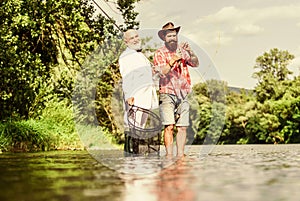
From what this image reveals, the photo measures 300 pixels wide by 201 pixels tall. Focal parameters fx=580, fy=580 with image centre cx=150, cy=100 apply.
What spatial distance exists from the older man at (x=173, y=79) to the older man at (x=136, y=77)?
172mm

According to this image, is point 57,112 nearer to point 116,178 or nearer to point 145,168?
point 145,168

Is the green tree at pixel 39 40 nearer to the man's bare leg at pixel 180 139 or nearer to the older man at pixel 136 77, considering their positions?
the older man at pixel 136 77

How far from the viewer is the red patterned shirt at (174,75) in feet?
27.6

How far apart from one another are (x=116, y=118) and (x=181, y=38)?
2.12m

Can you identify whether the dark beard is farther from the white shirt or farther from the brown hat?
the white shirt

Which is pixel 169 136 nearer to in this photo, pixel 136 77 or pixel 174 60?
pixel 136 77

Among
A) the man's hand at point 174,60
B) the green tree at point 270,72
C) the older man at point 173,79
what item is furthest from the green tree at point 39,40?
the green tree at point 270,72

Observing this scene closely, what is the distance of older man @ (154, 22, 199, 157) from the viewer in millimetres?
8414

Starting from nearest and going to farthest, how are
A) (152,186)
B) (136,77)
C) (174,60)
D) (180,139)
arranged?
(152,186), (174,60), (136,77), (180,139)

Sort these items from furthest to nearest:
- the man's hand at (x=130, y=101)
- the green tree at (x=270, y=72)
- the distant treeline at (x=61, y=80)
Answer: the green tree at (x=270, y=72) < the distant treeline at (x=61, y=80) < the man's hand at (x=130, y=101)

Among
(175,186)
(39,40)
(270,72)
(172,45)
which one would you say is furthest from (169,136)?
(270,72)

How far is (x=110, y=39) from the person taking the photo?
50.2 ft

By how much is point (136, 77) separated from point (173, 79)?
542 mm

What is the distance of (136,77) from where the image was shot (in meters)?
8.48
